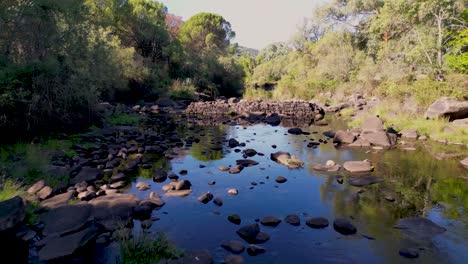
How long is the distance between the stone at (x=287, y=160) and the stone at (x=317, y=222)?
4.64 meters

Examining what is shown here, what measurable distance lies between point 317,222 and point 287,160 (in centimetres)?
525

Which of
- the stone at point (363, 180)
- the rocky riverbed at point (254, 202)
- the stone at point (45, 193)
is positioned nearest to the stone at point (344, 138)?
the rocky riverbed at point (254, 202)

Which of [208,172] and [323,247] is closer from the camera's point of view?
[323,247]

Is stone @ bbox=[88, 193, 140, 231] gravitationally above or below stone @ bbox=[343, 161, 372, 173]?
below

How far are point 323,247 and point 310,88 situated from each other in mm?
32882

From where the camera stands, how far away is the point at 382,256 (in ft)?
20.6

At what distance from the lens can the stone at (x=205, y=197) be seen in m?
8.89

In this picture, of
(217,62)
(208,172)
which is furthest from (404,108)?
(217,62)

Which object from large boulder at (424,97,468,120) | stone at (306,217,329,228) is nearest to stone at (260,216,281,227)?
stone at (306,217,329,228)

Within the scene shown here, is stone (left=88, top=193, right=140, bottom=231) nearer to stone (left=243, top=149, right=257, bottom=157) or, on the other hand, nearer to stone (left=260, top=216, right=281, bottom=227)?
stone (left=260, top=216, right=281, bottom=227)

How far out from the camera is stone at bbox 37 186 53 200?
847 centimetres

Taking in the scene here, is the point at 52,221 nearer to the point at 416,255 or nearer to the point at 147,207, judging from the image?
the point at 147,207

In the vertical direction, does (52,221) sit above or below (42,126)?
below

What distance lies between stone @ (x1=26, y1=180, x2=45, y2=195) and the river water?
2053mm
